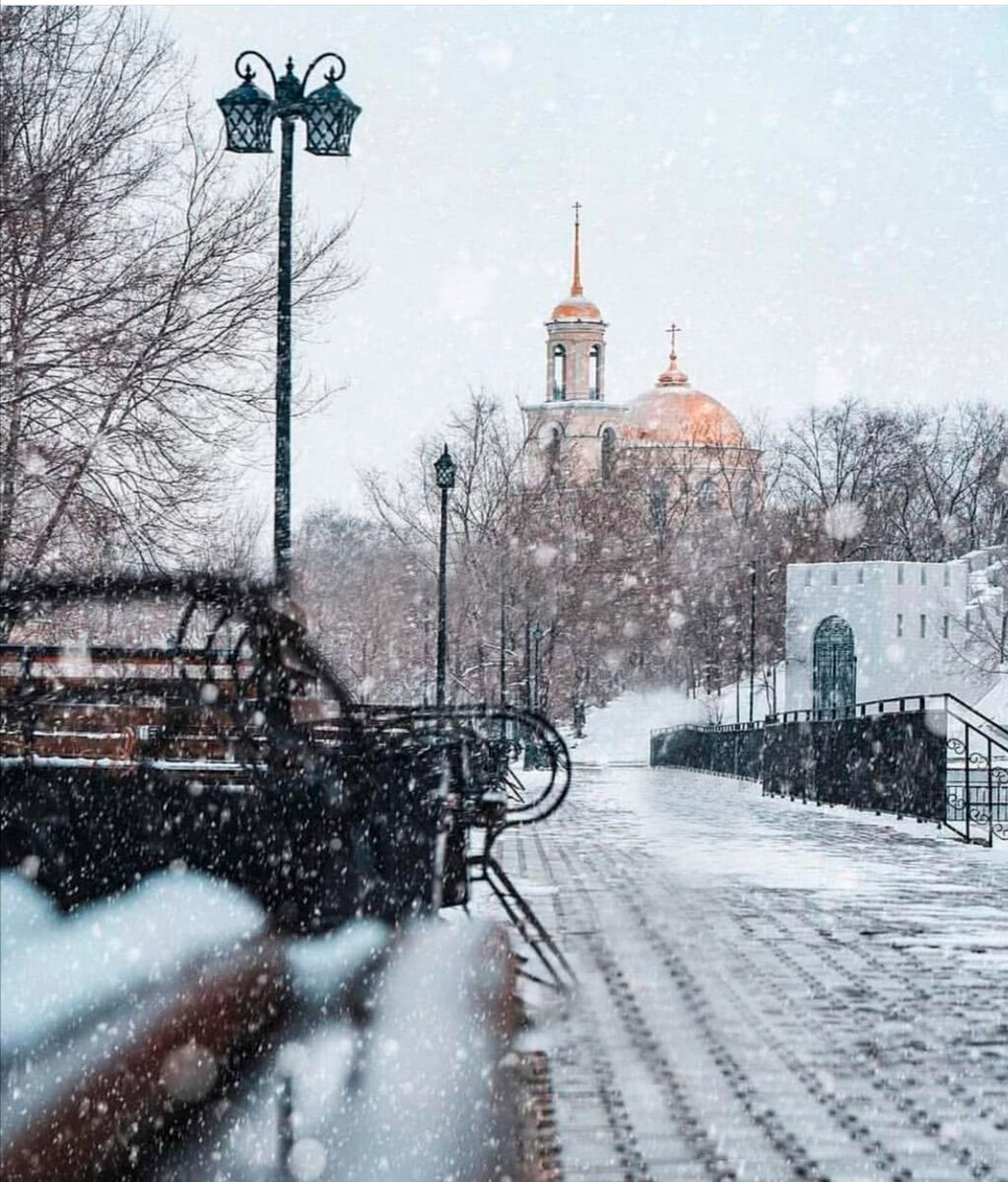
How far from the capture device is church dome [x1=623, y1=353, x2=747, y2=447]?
106 m

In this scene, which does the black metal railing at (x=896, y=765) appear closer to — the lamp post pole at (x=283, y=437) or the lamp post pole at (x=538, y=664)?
the lamp post pole at (x=283, y=437)

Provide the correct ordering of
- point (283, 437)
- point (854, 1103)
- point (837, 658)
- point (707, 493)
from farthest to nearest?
1. point (707, 493)
2. point (837, 658)
3. point (283, 437)
4. point (854, 1103)

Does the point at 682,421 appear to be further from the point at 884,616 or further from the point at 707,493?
the point at 884,616

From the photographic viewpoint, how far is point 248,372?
2488 centimetres

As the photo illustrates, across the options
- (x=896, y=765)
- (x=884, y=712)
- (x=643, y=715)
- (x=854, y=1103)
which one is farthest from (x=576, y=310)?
(x=854, y=1103)

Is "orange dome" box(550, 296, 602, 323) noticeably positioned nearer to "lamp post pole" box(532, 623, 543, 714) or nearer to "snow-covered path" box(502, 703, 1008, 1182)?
"lamp post pole" box(532, 623, 543, 714)

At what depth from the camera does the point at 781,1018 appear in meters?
7.47

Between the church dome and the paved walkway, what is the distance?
298 feet

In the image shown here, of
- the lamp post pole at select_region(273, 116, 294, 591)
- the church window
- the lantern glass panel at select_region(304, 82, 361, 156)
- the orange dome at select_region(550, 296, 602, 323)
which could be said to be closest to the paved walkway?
the lamp post pole at select_region(273, 116, 294, 591)

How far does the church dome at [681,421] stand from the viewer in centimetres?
10588

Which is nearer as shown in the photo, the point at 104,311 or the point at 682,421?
the point at 104,311

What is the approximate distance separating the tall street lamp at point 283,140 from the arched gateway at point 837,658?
49.7 meters

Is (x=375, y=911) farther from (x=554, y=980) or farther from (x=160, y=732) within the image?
(x=160, y=732)

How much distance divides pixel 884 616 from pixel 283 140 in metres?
49.9
